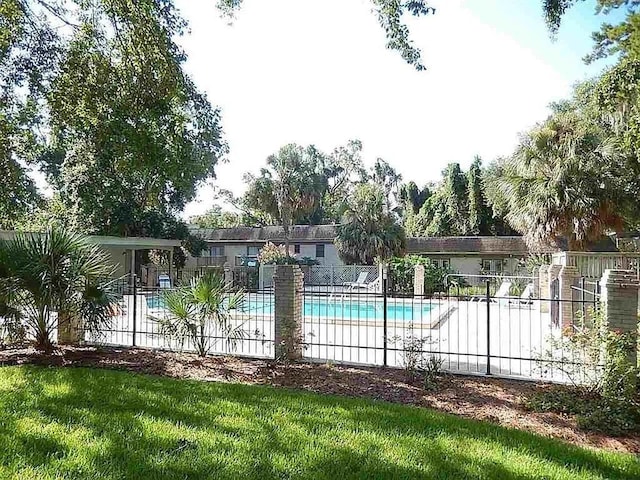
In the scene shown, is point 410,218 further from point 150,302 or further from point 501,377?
point 501,377

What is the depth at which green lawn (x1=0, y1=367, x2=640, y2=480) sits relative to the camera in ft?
12.6

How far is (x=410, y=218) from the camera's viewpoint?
1581 inches

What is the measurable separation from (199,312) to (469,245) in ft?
84.9

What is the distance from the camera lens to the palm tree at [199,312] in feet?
26.8

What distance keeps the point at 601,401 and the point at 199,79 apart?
29.1 feet

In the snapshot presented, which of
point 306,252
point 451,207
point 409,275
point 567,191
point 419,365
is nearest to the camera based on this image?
point 419,365

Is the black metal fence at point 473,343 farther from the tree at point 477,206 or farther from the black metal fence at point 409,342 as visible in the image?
the tree at point 477,206

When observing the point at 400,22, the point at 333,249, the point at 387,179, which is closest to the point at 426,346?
the point at 400,22

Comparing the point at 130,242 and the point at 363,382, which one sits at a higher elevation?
the point at 130,242

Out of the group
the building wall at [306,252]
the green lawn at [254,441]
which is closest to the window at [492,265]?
the building wall at [306,252]

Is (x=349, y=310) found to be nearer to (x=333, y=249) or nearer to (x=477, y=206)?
(x=477, y=206)

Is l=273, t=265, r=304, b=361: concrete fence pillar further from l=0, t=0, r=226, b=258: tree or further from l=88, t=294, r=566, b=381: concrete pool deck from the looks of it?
l=0, t=0, r=226, b=258: tree

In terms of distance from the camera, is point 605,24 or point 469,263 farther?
point 469,263

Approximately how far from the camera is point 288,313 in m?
8.48
